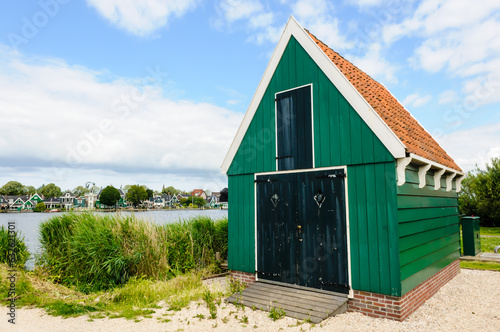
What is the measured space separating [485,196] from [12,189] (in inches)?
4211

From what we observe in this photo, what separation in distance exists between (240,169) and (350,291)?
13.2 feet

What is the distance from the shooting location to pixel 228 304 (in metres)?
6.63

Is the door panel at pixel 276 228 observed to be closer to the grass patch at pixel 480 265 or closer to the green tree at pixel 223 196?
the green tree at pixel 223 196

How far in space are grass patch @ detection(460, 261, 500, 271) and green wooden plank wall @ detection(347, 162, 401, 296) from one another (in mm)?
7446

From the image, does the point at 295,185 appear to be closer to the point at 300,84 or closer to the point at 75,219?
A: the point at 300,84

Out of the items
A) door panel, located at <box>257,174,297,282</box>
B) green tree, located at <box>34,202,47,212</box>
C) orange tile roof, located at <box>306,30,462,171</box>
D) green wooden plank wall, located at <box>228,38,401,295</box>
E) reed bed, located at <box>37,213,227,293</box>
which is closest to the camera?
green wooden plank wall, located at <box>228,38,401,295</box>

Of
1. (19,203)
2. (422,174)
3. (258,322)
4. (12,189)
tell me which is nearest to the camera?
(258,322)

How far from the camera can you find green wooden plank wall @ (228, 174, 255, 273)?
7936 millimetres

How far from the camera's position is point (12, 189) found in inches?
3398

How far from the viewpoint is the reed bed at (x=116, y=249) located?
27.5 ft

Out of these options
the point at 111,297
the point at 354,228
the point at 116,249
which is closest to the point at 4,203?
the point at 116,249

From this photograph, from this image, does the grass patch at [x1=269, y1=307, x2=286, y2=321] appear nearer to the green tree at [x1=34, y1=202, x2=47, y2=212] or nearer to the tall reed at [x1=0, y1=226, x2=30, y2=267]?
the tall reed at [x1=0, y1=226, x2=30, y2=267]

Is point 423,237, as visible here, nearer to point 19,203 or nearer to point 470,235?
point 470,235

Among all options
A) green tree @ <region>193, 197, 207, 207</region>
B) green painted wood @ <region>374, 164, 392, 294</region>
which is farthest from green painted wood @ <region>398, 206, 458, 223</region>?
green tree @ <region>193, 197, 207, 207</region>
